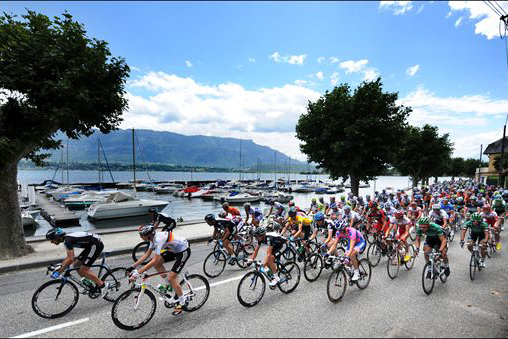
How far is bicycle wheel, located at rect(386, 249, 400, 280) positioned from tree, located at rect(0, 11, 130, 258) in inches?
433

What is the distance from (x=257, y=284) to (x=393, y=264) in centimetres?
433

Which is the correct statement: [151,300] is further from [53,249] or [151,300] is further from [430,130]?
[430,130]

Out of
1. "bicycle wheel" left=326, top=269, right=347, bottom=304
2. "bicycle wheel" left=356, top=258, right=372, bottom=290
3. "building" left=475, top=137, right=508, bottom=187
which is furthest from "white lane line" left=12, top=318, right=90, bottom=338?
"building" left=475, top=137, right=508, bottom=187

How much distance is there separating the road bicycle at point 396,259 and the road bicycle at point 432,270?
0.96 m

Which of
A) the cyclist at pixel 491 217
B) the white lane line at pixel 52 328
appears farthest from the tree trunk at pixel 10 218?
the cyclist at pixel 491 217

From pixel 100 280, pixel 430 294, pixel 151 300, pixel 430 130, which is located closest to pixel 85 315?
pixel 100 280

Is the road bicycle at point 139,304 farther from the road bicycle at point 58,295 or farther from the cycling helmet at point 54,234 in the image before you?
the cycling helmet at point 54,234

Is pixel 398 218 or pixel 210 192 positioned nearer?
pixel 398 218

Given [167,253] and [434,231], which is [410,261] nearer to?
[434,231]

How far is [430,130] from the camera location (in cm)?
4334

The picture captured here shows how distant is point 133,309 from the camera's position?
475 centimetres

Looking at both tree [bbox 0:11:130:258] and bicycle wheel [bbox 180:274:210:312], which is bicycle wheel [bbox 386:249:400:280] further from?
tree [bbox 0:11:130:258]

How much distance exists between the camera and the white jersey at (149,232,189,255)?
5051 millimetres

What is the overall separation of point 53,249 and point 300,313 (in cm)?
1016
